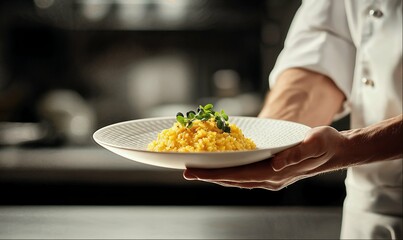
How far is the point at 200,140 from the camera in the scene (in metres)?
1.09

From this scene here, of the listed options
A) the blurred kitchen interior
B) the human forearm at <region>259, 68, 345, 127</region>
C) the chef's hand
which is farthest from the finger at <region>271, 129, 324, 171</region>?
the blurred kitchen interior

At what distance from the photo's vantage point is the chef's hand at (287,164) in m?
1.04

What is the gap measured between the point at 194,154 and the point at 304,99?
2.04 feet

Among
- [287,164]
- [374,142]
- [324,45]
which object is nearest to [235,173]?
[287,164]

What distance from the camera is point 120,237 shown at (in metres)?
1.56

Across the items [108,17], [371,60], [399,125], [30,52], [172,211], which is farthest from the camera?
[30,52]

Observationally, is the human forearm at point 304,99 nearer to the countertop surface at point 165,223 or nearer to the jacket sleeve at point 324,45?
the jacket sleeve at point 324,45

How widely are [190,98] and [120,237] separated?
227cm

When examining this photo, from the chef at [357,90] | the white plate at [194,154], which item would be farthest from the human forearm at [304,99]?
the white plate at [194,154]

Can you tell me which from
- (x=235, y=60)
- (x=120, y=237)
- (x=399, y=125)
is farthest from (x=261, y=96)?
(x=399, y=125)

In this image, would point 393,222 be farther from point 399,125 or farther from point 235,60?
point 235,60

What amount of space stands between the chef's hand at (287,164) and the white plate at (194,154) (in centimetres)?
2

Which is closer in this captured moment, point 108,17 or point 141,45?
point 108,17

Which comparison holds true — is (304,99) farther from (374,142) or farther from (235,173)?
(235,173)
